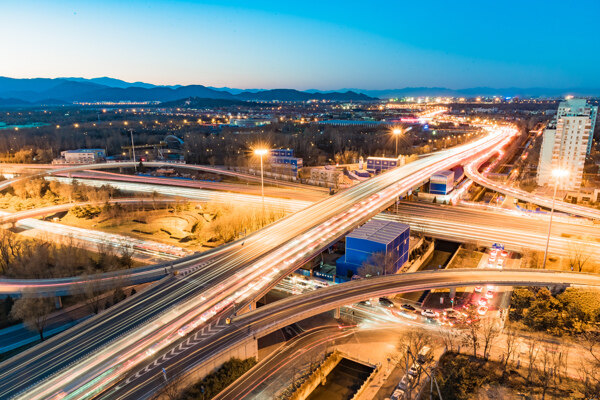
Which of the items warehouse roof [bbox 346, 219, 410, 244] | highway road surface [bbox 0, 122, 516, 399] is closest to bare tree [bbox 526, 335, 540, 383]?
warehouse roof [bbox 346, 219, 410, 244]

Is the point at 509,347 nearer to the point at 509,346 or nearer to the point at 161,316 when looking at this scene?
the point at 509,346

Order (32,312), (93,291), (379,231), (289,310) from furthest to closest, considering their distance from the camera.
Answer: (379,231) → (93,291) → (32,312) → (289,310)

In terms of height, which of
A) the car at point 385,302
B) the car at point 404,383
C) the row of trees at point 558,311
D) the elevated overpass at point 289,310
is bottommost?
the car at point 404,383

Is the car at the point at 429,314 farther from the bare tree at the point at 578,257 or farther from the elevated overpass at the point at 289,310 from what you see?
the bare tree at the point at 578,257

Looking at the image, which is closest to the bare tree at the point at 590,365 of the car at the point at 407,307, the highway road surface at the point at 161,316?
the car at the point at 407,307

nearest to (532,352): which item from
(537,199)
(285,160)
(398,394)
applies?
(398,394)

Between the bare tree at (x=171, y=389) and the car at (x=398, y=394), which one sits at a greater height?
the bare tree at (x=171, y=389)

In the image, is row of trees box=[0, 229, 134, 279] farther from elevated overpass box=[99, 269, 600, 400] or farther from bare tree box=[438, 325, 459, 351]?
bare tree box=[438, 325, 459, 351]
